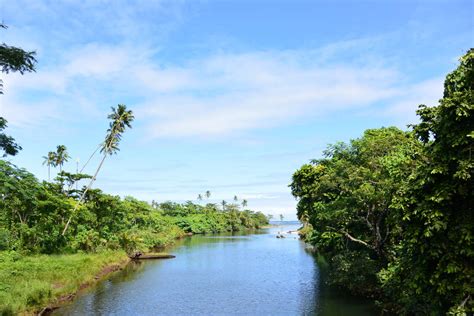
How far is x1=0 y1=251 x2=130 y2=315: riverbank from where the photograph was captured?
841 inches

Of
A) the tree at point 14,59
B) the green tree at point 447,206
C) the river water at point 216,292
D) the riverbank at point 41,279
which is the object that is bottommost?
the river water at point 216,292

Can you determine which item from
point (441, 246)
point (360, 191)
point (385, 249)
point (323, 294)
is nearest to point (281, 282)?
point (323, 294)

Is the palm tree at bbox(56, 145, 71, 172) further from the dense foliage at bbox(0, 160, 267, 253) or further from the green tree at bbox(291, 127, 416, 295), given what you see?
the green tree at bbox(291, 127, 416, 295)

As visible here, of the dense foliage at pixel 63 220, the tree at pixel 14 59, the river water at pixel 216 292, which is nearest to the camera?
the tree at pixel 14 59

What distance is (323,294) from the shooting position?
29.0 meters

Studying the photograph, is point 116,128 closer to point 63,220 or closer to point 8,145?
point 63,220

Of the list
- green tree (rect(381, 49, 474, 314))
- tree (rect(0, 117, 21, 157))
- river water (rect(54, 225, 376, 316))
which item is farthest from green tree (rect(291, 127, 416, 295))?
tree (rect(0, 117, 21, 157))

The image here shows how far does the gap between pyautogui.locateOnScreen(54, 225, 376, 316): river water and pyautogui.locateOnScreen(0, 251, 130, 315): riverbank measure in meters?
1.20

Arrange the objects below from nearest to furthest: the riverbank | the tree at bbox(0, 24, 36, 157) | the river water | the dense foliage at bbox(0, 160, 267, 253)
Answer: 1. the tree at bbox(0, 24, 36, 157)
2. the riverbank
3. the river water
4. the dense foliage at bbox(0, 160, 267, 253)

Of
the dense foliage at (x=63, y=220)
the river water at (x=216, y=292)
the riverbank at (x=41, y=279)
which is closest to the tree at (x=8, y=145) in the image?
the dense foliage at (x=63, y=220)

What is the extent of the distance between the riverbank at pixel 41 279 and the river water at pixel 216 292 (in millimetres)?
1205

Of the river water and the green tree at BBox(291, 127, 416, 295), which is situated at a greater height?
the green tree at BBox(291, 127, 416, 295)

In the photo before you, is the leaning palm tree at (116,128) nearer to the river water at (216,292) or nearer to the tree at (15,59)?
the river water at (216,292)

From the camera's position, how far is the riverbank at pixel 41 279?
21.4 meters
